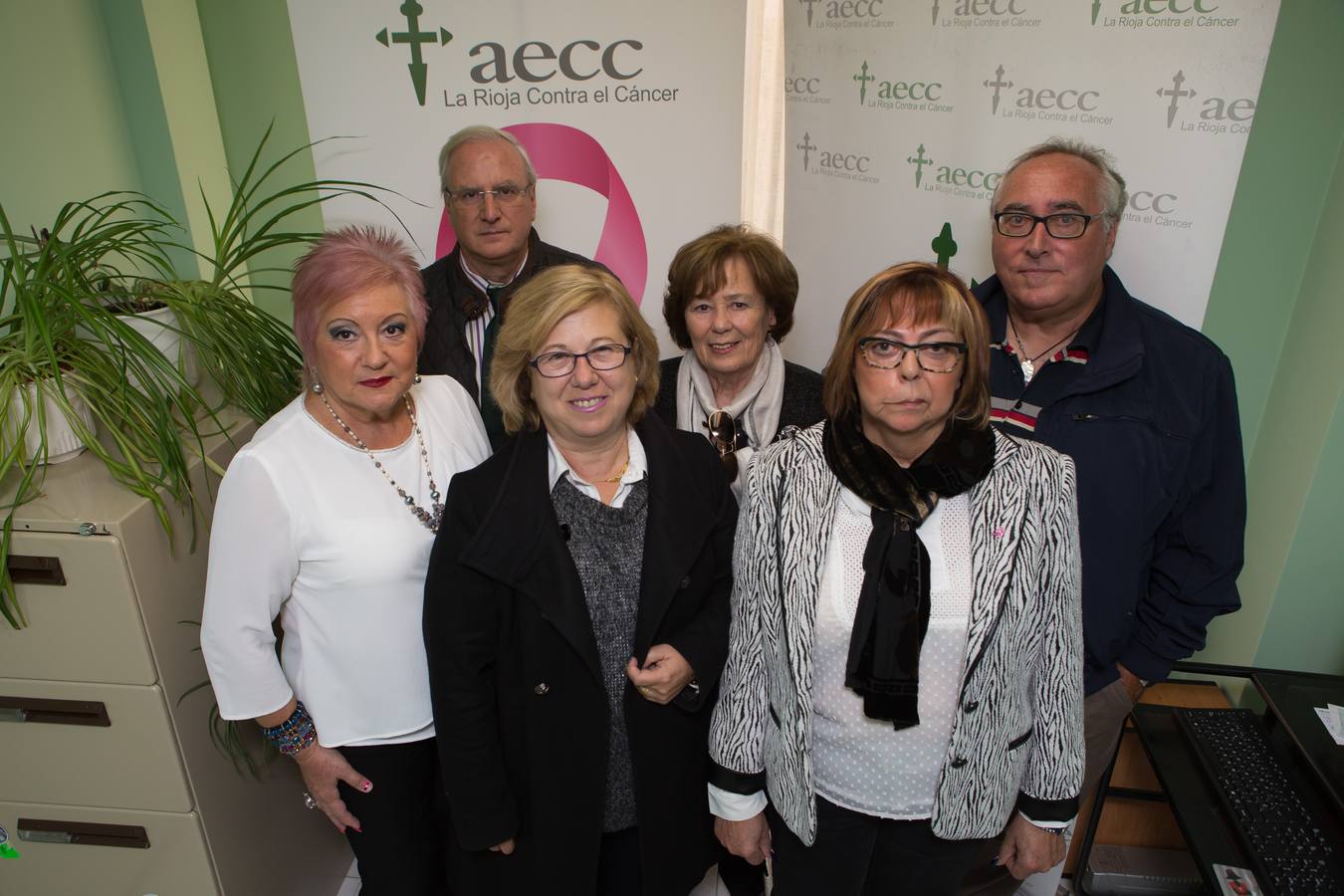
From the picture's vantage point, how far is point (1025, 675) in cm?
145

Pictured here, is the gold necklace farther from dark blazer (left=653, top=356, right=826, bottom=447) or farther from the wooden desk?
the wooden desk

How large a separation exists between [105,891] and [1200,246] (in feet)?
9.91

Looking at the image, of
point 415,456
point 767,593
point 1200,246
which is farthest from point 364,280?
point 1200,246

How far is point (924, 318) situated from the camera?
1.34m

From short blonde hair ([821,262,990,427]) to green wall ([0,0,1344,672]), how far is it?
1162 mm

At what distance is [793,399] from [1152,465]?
756 mm

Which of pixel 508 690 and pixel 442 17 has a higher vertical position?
pixel 442 17

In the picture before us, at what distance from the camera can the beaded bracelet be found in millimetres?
1651

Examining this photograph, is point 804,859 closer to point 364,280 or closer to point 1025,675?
point 1025,675

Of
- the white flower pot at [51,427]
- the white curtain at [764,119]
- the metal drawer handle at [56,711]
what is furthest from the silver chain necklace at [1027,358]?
the metal drawer handle at [56,711]

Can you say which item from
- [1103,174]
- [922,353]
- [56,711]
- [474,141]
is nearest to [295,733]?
Result: [56,711]

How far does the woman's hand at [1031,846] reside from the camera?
61.1 inches

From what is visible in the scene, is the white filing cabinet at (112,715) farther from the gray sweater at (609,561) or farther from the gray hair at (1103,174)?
the gray hair at (1103,174)

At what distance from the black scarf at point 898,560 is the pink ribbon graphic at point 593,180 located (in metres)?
1.78
